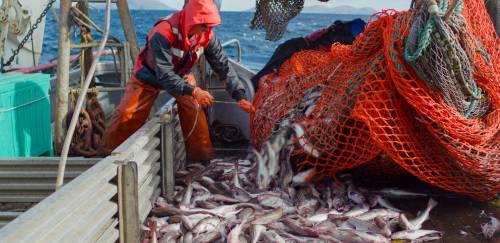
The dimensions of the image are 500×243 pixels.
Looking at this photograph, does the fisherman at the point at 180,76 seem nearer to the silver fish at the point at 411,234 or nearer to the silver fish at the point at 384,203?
the silver fish at the point at 384,203

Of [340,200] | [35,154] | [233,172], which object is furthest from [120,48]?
[340,200]

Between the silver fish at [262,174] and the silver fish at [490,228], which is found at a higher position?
the silver fish at [262,174]

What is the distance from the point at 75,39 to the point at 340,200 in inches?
165

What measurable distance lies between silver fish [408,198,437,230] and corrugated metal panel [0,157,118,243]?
2537 mm

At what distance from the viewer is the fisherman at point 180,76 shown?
472 cm

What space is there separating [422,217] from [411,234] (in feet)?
1.22

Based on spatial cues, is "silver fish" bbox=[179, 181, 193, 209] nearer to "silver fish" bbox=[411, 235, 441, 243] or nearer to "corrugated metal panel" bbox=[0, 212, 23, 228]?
"corrugated metal panel" bbox=[0, 212, 23, 228]

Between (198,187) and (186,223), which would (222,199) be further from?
(186,223)

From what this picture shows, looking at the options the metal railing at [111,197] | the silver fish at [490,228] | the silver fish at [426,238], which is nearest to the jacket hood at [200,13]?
the metal railing at [111,197]

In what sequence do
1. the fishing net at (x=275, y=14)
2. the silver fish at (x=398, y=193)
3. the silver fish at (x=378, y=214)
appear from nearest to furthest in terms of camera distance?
the silver fish at (x=378, y=214)
the silver fish at (x=398, y=193)
the fishing net at (x=275, y=14)

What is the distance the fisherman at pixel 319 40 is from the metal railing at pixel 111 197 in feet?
10.1

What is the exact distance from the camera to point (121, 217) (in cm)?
306

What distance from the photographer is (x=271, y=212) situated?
4.23 meters

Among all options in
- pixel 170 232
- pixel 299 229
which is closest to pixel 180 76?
pixel 170 232
